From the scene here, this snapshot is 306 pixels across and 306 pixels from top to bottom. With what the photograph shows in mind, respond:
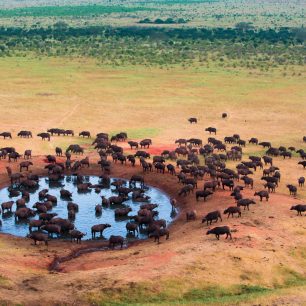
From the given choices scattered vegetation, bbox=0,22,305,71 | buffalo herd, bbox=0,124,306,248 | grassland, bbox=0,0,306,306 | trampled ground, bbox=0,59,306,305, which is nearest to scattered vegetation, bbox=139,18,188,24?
grassland, bbox=0,0,306,306

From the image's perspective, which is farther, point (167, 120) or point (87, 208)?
point (167, 120)

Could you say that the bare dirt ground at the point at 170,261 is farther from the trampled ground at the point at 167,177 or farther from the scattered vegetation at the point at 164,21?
the scattered vegetation at the point at 164,21

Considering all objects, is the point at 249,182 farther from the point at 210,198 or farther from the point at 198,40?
the point at 198,40

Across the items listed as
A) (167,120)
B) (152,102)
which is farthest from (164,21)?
Result: (167,120)

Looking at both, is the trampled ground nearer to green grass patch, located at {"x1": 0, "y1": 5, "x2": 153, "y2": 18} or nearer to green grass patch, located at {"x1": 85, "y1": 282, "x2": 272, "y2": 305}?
green grass patch, located at {"x1": 85, "y1": 282, "x2": 272, "y2": 305}

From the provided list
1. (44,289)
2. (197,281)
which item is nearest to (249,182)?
(197,281)

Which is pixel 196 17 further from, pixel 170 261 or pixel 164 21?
pixel 170 261
